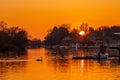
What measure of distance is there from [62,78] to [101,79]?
5951mm

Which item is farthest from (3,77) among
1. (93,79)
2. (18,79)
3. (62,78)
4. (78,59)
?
(78,59)

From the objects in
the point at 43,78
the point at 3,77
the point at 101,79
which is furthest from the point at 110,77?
the point at 3,77

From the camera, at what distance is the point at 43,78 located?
232ft

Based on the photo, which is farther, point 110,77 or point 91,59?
point 91,59

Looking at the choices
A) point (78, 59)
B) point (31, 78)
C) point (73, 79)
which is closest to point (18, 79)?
point (31, 78)

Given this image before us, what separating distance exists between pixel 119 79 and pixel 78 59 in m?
59.8

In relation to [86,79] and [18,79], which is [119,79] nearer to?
[86,79]

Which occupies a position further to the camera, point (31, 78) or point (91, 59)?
point (91, 59)

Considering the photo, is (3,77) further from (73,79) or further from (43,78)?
(73,79)

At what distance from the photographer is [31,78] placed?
71.2 meters

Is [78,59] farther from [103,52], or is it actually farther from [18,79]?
[18,79]

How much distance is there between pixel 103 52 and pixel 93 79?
64.5m

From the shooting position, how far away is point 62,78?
231 feet

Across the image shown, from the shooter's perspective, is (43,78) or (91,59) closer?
(43,78)
